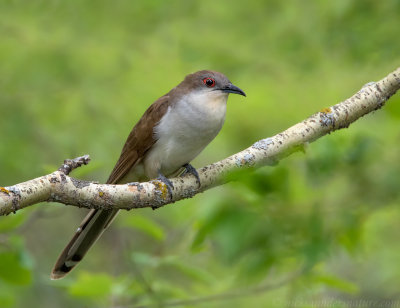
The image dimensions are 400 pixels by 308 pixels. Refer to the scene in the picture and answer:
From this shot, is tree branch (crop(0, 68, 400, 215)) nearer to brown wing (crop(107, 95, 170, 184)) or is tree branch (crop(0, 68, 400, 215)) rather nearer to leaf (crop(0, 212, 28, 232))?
leaf (crop(0, 212, 28, 232))

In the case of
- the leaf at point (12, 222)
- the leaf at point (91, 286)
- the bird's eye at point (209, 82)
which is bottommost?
the leaf at point (91, 286)

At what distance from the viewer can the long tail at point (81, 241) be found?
4766 millimetres

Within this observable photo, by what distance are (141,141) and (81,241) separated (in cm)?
101

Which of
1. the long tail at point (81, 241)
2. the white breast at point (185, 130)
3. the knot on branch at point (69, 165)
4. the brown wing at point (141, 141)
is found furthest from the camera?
the brown wing at point (141, 141)

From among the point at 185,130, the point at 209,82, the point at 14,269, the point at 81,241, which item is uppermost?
the point at 209,82

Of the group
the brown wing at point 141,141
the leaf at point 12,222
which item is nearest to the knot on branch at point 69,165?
the leaf at point 12,222

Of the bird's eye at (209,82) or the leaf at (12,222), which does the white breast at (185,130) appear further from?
the leaf at (12,222)

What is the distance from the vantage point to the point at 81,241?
4855 mm

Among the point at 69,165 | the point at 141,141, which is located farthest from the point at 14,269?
the point at 141,141

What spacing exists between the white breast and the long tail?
60 cm

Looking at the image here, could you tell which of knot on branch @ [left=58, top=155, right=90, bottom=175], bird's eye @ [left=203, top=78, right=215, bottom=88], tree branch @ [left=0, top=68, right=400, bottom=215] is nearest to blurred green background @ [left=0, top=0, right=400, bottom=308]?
bird's eye @ [left=203, top=78, right=215, bottom=88]

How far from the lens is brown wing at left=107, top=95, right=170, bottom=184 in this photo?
5152mm

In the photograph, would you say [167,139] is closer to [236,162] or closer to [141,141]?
[141,141]

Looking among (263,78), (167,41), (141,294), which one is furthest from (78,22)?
(141,294)
